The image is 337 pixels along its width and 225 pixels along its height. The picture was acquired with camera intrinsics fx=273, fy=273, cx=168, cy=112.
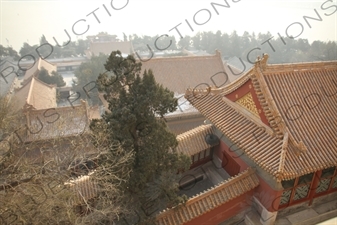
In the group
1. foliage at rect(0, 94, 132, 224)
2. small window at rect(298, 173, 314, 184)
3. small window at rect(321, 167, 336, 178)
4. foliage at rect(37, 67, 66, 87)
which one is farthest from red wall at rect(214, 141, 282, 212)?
foliage at rect(37, 67, 66, 87)

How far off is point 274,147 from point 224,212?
2261 millimetres

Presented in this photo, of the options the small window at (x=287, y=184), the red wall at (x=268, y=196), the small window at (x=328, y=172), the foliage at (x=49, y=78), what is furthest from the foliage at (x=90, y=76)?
the small window at (x=328, y=172)

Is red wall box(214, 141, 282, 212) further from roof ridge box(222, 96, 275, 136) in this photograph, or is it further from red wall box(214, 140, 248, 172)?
roof ridge box(222, 96, 275, 136)

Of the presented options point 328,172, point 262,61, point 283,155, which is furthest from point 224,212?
point 262,61

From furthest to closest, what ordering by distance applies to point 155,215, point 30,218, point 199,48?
point 199,48, point 155,215, point 30,218

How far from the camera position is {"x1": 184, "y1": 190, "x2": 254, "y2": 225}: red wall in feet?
22.0

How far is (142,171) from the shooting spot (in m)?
6.07

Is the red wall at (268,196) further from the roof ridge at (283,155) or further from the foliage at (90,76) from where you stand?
the foliage at (90,76)

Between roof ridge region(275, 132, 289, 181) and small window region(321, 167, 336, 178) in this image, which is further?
small window region(321, 167, 336, 178)

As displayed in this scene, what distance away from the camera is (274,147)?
5.94 metres

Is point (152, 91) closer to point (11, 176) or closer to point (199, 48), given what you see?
point (11, 176)

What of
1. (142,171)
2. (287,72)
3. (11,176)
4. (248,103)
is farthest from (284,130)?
(11,176)

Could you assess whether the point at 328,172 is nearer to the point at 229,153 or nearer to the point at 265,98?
the point at 229,153

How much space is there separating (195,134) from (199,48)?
29.5 meters
